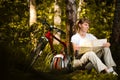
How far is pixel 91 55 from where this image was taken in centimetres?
755

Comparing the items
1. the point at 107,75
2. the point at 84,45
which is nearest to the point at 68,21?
the point at 84,45

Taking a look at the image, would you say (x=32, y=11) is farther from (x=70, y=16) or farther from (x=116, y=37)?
(x=116, y=37)

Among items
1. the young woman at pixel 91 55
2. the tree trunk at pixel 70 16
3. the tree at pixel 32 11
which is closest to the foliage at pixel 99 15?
the tree at pixel 32 11

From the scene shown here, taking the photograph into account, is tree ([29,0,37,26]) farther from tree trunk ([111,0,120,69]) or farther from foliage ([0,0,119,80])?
tree trunk ([111,0,120,69])

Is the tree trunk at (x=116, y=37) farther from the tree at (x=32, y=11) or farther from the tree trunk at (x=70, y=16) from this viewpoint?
the tree at (x=32, y=11)

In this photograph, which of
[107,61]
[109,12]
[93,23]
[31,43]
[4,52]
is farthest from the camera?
[109,12]

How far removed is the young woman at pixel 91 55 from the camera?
7.49 metres

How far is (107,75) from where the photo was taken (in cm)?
721

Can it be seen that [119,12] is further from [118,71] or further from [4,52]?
[4,52]

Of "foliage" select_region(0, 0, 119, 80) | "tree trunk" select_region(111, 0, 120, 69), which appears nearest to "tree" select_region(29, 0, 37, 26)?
"foliage" select_region(0, 0, 119, 80)

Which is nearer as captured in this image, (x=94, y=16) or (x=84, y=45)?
(x=84, y=45)

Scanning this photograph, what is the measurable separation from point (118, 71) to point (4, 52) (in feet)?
22.1

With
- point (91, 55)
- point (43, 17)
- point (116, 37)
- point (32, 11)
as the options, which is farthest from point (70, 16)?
point (43, 17)

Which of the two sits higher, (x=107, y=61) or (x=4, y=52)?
(x=4, y=52)
